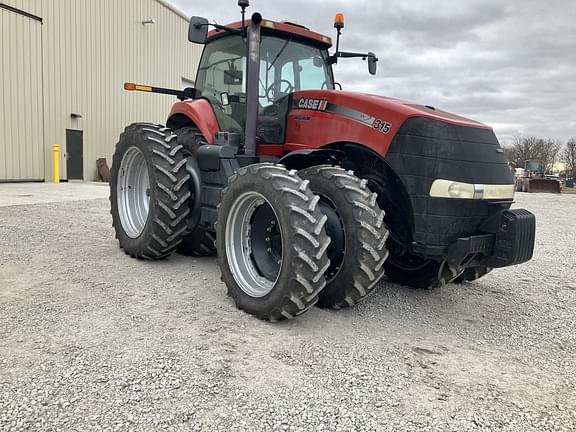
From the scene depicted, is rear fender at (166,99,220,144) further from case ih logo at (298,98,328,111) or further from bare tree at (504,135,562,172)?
bare tree at (504,135,562,172)

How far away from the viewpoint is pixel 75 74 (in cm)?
1512

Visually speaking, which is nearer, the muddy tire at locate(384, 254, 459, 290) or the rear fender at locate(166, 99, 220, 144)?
the muddy tire at locate(384, 254, 459, 290)

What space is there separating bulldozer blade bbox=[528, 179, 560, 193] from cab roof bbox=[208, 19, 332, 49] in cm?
2262

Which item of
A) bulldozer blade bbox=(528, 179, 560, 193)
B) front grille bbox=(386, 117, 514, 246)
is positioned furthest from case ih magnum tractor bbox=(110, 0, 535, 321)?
bulldozer blade bbox=(528, 179, 560, 193)

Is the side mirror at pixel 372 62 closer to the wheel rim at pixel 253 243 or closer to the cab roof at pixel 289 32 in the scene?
the cab roof at pixel 289 32

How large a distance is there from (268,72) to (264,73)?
52mm

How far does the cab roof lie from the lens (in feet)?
14.7

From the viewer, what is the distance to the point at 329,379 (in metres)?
2.59

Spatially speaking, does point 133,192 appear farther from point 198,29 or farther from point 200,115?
point 198,29

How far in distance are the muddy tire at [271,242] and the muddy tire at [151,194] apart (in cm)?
96

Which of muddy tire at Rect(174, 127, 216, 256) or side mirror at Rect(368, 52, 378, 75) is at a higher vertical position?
side mirror at Rect(368, 52, 378, 75)

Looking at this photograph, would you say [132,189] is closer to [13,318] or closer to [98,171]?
[13,318]

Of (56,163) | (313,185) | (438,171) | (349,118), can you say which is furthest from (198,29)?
(56,163)

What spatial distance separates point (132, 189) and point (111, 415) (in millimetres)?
3625
